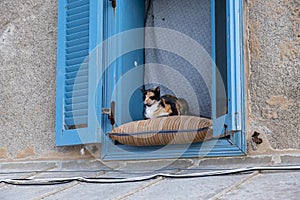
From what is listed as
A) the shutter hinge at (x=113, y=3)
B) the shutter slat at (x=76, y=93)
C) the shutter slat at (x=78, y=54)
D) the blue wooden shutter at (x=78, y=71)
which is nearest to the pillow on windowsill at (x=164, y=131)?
the blue wooden shutter at (x=78, y=71)

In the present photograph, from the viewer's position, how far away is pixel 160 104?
4.37m

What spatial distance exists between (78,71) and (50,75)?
0.36 metres

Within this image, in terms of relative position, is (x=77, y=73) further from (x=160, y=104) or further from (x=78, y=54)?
(x=160, y=104)

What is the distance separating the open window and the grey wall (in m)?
0.14

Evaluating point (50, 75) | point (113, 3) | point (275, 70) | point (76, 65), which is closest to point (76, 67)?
point (76, 65)

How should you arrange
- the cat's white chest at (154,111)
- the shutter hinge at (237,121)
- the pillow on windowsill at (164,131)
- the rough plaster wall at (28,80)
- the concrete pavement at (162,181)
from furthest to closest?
the rough plaster wall at (28,80) → the cat's white chest at (154,111) → the pillow on windowsill at (164,131) → the shutter hinge at (237,121) → the concrete pavement at (162,181)

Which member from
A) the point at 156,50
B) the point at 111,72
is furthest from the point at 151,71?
the point at 111,72

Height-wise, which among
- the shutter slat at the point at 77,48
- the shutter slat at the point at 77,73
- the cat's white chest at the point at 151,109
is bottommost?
the cat's white chest at the point at 151,109

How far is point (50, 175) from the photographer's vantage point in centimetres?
403

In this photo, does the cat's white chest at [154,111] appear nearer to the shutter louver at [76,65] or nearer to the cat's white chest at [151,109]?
the cat's white chest at [151,109]

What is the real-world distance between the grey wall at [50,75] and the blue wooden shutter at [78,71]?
0.20 m

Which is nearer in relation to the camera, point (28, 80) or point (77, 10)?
point (77, 10)

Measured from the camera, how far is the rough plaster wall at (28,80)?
4379mm

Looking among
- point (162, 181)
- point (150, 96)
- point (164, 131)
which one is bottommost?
point (162, 181)
